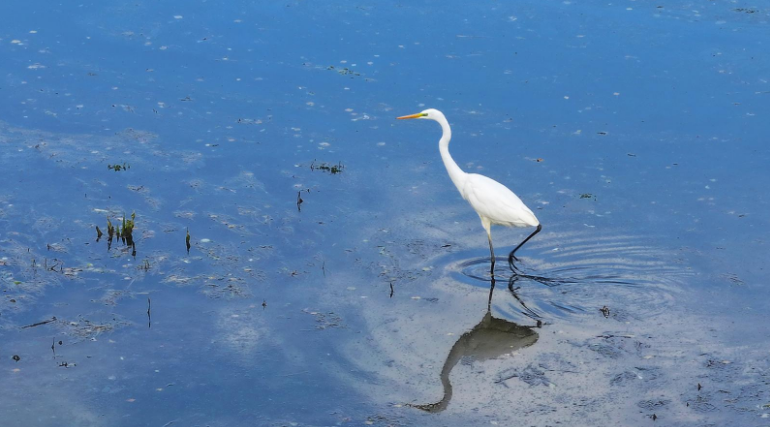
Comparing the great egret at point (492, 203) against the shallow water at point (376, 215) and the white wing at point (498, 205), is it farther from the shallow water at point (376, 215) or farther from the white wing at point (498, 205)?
the shallow water at point (376, 215)

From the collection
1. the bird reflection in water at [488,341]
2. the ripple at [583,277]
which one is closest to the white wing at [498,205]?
the ripple at [583,277]

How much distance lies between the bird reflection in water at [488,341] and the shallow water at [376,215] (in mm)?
29

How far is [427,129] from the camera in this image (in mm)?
14680

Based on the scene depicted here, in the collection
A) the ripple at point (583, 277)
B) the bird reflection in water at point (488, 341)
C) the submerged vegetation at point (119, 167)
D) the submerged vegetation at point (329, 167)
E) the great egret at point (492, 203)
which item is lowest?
the submerged vegetation at point (119, 167)

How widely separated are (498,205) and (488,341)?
69.1 inches

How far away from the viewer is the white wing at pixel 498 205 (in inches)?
409

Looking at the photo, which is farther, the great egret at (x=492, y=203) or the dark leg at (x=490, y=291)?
the great egret at (x=492, y=203)

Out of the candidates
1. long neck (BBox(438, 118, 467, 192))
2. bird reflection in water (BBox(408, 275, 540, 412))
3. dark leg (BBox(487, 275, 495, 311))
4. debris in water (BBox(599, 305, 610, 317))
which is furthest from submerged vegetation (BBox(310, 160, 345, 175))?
debris in water (BBox(599, 305, 610, 317))

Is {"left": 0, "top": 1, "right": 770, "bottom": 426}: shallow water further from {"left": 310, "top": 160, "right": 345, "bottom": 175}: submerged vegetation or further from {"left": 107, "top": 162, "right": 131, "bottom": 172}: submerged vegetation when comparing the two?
{"left": 107, "top": 162, "right": 131, "bottom": 172}: submerged vegetation

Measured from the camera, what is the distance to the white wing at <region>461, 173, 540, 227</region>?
34.1 feet

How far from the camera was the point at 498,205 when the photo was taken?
411 inches

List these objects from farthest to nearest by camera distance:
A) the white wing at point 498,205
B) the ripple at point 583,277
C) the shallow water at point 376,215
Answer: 1. the white wing at point 498,205
2. the ripple at point 583,277
3. the shallow water at point 376,215

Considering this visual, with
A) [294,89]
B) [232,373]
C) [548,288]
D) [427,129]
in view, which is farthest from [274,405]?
[294,89]

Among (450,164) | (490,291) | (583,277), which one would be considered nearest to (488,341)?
(490,291)
